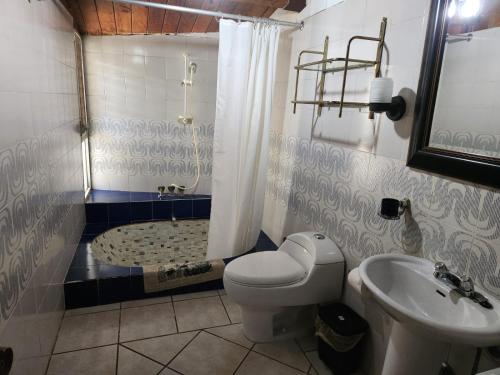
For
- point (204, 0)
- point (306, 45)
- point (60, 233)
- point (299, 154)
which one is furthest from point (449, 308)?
point (204, 0)

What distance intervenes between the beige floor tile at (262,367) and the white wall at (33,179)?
3.23 ft

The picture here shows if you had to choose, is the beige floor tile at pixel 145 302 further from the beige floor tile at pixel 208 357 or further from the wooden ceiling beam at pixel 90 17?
the wooden ceiling beam at pixel 90 17

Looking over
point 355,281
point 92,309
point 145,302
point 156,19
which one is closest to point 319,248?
point 355,281

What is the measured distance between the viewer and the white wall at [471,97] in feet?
3.61

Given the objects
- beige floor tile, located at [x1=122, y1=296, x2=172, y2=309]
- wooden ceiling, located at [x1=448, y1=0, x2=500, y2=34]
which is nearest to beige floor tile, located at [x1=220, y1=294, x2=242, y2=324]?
beige floor tile, located at [x1=122, y1=296, x2=172, y2=309]

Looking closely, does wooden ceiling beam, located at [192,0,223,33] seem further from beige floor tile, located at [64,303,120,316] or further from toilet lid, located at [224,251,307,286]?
beige floor tile, located at [64,303,120,316]

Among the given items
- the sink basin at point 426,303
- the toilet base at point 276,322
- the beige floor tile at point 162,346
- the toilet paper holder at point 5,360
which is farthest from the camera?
the toilet base at point 276,322

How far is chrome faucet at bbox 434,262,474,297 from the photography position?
3.57 ft

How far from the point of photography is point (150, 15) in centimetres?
255

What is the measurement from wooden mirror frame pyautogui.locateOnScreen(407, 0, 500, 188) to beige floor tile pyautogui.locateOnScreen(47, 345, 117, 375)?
1780 millimetres

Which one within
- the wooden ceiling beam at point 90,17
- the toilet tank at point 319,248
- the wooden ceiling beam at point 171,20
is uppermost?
the wooden ceiling beam at point 171,20

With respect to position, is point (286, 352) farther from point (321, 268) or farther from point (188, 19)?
point (188, 19)

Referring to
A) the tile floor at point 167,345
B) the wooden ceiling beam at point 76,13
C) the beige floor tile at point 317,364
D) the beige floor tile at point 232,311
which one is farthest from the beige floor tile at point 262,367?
the wooden ceiling beam at point 76,13

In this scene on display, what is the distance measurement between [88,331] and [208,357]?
733mm
